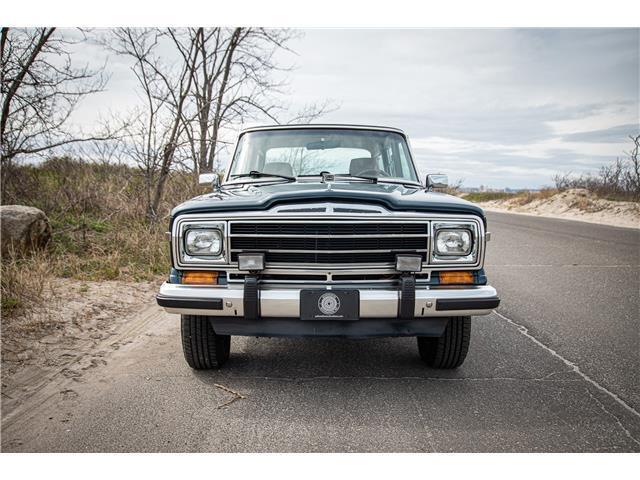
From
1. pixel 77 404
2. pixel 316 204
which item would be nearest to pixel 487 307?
pixel 316 204

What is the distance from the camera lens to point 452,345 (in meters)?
3.03

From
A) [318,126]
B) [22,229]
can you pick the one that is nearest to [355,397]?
[318,126]

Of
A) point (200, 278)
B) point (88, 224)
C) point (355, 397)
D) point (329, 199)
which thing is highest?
point (329, 199)

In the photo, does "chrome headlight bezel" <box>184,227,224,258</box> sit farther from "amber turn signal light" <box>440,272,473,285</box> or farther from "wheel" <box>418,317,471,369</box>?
"wheel" <box>418,317,471,369</box>

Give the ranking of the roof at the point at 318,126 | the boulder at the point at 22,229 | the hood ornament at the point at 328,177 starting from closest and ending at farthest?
the hood ornament at the point at 328,177, the roof at the point at 318,126, the boulder at the point at 22,229

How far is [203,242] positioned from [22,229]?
4.76 metres

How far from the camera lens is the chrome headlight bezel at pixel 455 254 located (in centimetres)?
273

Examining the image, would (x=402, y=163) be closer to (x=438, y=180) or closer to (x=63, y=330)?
(x=438, y=180)

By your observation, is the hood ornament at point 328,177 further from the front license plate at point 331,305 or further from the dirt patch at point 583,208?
the dirt patch at point 583,208

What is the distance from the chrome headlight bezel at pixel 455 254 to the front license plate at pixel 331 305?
1.78 feet

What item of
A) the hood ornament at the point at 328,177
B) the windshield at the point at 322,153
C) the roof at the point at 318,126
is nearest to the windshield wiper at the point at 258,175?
the windshield at the point at 322,153

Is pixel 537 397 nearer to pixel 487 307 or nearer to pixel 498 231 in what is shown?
pixel 487 307

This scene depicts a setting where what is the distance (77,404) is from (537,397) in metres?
2.69

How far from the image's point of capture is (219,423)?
8.01 ft
